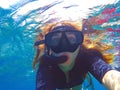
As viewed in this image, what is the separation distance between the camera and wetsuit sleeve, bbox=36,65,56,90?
4785mm

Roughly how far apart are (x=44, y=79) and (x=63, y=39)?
1.07 m

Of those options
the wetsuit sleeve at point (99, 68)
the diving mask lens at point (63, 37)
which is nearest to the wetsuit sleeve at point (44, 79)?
the diving mask lens at point (63, 37)

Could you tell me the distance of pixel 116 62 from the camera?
55.2 feet

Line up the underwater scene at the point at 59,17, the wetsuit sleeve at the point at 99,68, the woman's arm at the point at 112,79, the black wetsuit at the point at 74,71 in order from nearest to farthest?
the woman's arm at the point at 112,79 < the wetsuit sleeve at the point at 99,68 < the black wetsuit at the point at 74,71 < the underwater scene at the point at 59,17

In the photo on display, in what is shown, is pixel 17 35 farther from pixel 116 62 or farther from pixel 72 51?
pixel 72 51

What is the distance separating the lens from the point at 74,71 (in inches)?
228

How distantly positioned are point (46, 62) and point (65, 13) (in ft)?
18.8

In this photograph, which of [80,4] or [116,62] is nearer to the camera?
[80,4]

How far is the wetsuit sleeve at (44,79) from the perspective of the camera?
15.7 feet

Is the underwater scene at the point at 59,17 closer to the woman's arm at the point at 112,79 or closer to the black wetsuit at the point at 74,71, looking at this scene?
the black wetsuit at the point at 74,71

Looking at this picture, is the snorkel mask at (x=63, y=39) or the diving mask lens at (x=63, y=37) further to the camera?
the diving mask lens at (x=63, y=37)

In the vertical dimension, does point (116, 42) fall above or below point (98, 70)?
below

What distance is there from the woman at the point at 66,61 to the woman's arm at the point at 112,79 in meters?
0.10

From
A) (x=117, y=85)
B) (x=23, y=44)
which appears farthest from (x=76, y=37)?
(x=23, y=44)
